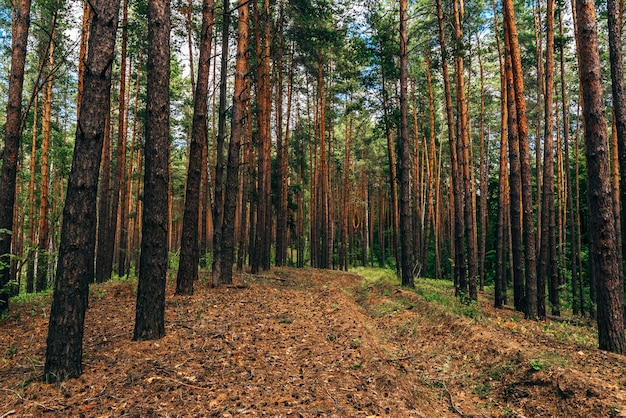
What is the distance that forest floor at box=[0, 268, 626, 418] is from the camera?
3672 mm

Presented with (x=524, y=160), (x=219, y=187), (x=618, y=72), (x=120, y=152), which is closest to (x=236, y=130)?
(x=219, y=187)

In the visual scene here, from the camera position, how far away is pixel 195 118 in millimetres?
8531

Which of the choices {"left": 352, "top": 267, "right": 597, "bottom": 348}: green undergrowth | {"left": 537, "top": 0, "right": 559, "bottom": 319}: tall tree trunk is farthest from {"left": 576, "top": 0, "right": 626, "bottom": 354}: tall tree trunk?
{"left": 537, "top": 0, "right": 559, "bottom": 319}: tall tree trunk

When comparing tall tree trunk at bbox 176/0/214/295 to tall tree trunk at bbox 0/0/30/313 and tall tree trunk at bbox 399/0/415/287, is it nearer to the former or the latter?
tall tree trunk at bbox 0/0/30/313

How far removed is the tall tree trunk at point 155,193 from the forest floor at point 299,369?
0.47m

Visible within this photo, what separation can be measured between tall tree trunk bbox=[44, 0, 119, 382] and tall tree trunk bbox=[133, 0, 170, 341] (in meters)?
1.06

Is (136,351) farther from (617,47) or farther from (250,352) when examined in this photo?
(617,47)

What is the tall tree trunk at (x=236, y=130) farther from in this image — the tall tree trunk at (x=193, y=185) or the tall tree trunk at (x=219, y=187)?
the tall tree trunk at (x=193, y=185)

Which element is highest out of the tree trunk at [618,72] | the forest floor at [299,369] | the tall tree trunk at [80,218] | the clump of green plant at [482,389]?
the tree trunk at [618,72]

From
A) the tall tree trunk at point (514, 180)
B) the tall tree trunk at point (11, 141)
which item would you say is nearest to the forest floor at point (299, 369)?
the tall tree trunk at point (11, 141)

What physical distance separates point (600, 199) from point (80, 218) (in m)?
8.42

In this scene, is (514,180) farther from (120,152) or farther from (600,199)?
(120,152)

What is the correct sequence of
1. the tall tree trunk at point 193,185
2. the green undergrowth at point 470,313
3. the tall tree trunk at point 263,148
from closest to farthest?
the green undergrowth at point 470,313
the tall tree trunk at point 193,185
the tall tree trunk at point 263,148

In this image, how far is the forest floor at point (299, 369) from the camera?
3672 millimetres
